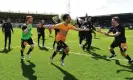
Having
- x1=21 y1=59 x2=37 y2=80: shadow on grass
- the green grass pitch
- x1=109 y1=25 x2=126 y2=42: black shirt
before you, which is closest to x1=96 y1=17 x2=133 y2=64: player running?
x1=109 y1=25 x2=126 y2=42: black shirt

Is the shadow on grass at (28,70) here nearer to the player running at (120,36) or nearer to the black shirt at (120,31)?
the player running at (120,36)

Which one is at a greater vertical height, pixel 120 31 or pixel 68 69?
pixel 120 31

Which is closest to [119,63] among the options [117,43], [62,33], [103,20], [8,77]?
[117,43]

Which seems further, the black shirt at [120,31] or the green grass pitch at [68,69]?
the black shirt at [120,31]

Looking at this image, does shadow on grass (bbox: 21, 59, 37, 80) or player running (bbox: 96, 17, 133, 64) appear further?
player running (bbox: 96, 17, 133, 64)

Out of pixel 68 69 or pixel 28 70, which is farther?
pixel 68 69

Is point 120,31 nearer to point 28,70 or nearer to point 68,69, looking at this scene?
point 68,69

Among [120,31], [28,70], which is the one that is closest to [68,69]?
[28,70]

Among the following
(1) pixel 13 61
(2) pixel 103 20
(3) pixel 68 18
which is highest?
(3) pixel 68 18

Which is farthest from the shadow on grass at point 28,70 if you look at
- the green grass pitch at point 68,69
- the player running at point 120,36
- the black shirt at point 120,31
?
the black shirt at point 120,31

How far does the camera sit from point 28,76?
38.5 feet

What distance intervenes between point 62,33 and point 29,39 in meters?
2.66

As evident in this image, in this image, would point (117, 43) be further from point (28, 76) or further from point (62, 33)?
point (28, 76)

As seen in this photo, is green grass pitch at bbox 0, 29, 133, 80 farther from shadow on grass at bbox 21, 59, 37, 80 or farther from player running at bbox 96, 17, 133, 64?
player running at bbox 96, 17, 133, 64
